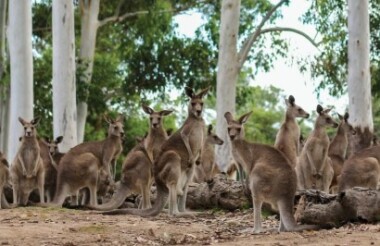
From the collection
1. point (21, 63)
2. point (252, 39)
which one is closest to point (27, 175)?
point (21, 63)

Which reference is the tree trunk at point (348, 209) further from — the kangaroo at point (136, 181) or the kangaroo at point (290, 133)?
the kangaroo at point (290, 133)

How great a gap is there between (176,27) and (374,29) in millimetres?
7941

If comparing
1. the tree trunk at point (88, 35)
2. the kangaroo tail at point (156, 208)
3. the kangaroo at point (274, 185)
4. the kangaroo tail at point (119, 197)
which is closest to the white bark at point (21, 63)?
the tree trunk at point (88, 35)

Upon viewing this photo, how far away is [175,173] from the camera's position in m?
12.7

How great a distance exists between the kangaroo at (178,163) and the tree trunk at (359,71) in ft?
19.0

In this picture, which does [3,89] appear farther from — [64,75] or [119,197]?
[119,197]

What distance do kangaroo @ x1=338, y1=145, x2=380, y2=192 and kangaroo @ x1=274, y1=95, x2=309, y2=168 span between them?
1.95 metres

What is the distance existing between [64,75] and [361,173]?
10.2 metres

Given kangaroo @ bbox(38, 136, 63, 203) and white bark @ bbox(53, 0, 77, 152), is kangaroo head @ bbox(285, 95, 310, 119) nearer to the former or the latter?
kangaroo @ bbox(38, 136, 63, 203)

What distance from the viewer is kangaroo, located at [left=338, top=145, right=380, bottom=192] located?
1245 cm

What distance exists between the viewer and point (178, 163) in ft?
42.0

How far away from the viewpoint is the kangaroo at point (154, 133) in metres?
14.3

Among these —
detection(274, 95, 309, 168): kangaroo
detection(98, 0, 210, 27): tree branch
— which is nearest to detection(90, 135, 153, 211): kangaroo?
detection(274, 95, 309, 168): kangaroo

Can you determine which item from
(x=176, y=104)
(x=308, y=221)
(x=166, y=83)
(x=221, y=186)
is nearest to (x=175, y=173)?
(x=221, y=186)
